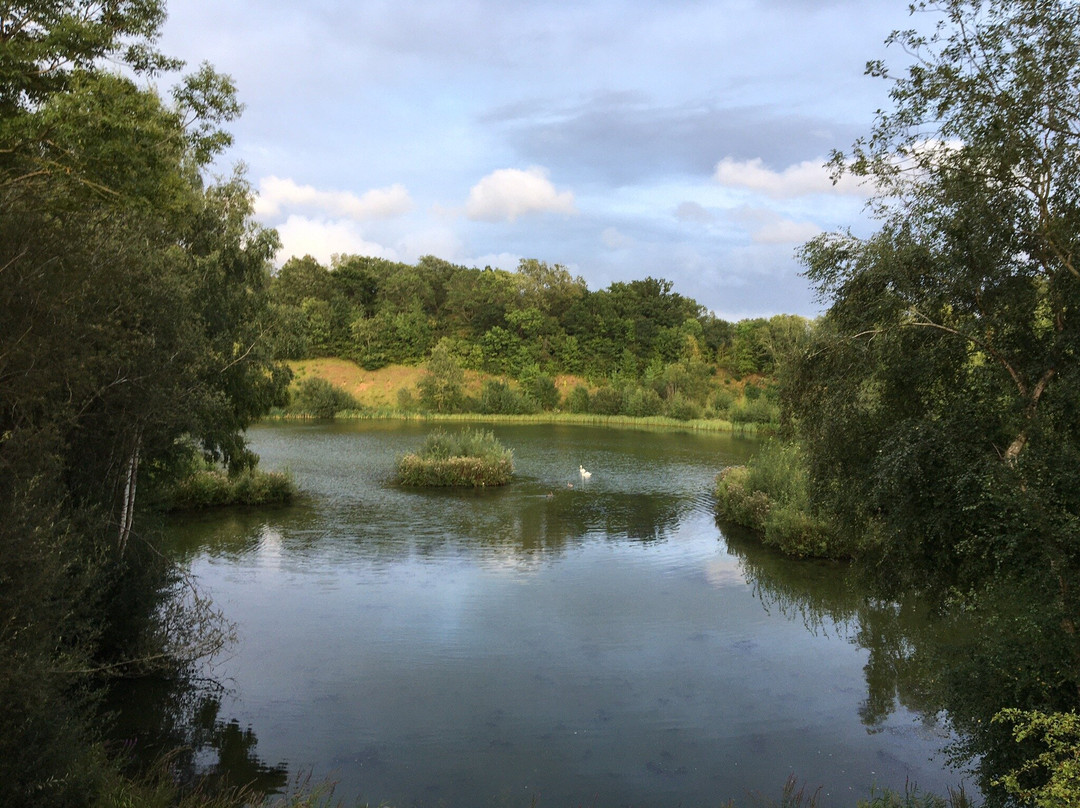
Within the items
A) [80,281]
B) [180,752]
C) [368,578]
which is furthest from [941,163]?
[368,578]

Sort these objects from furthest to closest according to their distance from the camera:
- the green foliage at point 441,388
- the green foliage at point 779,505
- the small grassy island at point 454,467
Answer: the green foliage at point 441,388 < the small grassy island at point 454,467 < the green foliage at point 779,505

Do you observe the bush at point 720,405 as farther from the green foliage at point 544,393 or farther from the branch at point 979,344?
the branch at point 979,344

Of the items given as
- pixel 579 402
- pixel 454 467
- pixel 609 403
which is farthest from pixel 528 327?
pixel 454 467

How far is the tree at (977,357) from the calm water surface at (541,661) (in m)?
2.26

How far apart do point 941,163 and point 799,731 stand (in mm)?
7169

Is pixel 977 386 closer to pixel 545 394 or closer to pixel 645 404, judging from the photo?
pixel 645 404

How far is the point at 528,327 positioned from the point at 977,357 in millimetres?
74614

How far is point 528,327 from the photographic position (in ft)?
272

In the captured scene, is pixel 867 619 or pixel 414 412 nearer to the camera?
pixel 867 619

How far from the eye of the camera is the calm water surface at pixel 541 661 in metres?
8.30

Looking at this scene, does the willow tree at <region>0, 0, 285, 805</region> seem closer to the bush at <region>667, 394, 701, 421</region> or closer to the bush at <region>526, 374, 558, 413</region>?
the bush at <region>667, 394, 701, 421</region>

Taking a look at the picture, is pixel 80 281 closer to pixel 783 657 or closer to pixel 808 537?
pixel 783 657

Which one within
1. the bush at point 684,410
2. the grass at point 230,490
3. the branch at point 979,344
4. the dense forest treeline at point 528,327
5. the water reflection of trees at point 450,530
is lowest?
the water reflection of trees at point 450,530

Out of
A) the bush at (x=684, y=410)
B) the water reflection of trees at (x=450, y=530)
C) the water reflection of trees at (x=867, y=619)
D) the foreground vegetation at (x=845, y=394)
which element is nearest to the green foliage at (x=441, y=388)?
the bush at (x=684, y=410)
